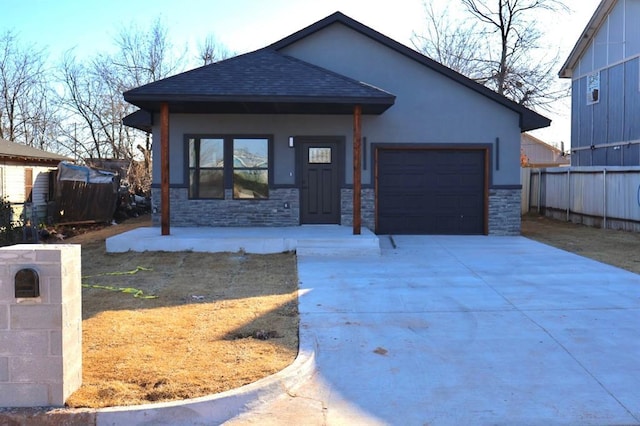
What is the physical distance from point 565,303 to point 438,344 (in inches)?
102

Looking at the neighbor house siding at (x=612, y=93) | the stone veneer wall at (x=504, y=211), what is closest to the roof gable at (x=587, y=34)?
the neighbor house siding at (x=612, y=93)

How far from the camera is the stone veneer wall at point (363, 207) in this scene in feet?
47.4

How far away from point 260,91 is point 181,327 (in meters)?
6.70

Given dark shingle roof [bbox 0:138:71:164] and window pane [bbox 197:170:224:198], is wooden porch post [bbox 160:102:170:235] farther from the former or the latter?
dark shingle roof [bbox 0:138:71:164]

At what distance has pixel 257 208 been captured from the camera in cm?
1445

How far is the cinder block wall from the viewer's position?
421 cm

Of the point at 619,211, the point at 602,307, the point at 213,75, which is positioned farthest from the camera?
the point at 619,211

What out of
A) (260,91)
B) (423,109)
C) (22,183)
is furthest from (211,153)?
(22,183)

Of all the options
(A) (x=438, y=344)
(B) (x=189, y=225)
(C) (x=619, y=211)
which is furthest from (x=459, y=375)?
(C) (x=619, y=211)

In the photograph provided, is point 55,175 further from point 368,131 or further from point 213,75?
point 368,131

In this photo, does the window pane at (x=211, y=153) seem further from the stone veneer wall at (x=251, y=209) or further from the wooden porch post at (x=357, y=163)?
the wooden porch post at (x=357, y=163)

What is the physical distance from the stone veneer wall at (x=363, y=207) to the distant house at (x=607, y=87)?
442 inches

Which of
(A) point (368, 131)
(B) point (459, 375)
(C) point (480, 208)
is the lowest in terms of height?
(B) point (459, 375)

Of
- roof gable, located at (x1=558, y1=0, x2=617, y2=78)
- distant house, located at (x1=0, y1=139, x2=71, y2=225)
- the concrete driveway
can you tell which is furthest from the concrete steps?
roof gable, located at (x1=558, y1=0, x2=617, y2=78)
